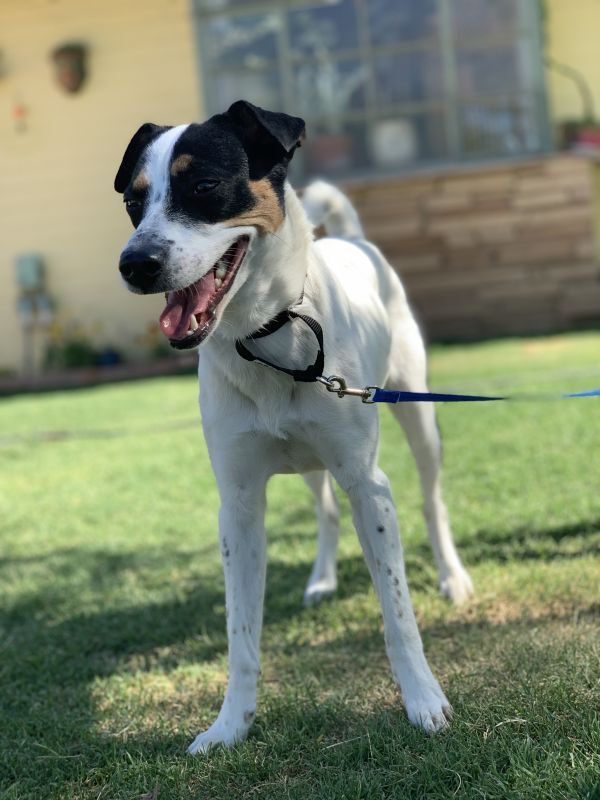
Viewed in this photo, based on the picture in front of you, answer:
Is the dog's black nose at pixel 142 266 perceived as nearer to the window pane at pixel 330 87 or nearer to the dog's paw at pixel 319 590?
the dog's paw at pixel 319 590

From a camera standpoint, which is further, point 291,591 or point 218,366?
point 291,591

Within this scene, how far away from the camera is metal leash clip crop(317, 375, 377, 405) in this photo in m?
2.88

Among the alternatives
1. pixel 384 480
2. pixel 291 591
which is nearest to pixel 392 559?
pixel 384 480

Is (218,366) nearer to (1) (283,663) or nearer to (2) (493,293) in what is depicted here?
(1) (283,663)

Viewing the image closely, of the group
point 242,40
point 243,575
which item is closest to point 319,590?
point 243,575

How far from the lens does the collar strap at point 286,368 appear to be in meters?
2.87

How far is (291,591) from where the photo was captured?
14.2 ft

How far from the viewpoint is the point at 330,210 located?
14.3 ft

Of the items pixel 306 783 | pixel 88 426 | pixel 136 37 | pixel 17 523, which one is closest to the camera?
pixel 306 783

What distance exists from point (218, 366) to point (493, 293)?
401 inches

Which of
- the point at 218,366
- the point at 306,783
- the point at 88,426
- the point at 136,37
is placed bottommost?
the point at 88,426

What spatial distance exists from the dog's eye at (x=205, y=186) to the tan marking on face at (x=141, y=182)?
0.50 ft

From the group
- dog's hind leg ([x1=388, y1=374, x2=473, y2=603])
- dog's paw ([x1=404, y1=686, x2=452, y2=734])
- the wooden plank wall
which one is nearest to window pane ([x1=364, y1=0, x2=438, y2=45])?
the wooden plank wall

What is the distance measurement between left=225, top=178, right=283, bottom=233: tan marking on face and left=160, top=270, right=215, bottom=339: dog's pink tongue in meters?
0.19
